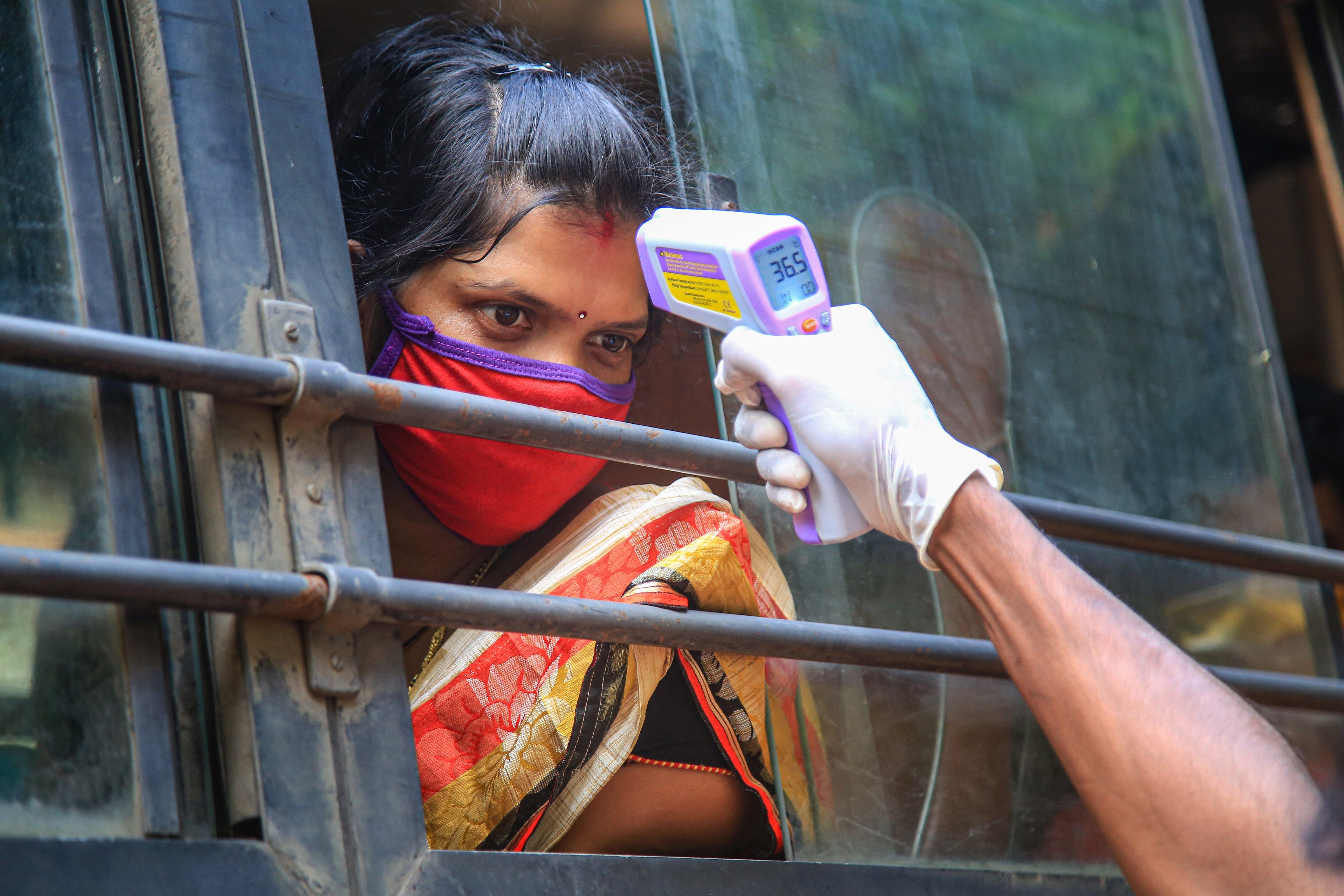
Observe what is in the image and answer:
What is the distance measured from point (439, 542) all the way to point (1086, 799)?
3.27 ft

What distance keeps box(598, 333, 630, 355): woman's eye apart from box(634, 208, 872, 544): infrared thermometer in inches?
15.7

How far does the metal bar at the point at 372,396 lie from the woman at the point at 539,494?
15cm

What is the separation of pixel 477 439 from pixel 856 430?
1.84 feet

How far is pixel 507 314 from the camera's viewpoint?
1759 millimetres

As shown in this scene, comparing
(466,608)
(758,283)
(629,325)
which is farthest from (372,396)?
(629,325)

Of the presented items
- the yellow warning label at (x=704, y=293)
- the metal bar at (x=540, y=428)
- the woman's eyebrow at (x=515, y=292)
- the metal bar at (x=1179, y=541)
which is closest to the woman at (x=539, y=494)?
the woman's eyebrow at (x=515, y=292)

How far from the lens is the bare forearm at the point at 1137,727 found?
4.03 ft

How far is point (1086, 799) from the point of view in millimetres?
1339

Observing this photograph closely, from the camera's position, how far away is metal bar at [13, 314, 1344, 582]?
3.46 feet

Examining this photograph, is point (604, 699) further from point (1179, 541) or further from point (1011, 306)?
point (1011, 306)

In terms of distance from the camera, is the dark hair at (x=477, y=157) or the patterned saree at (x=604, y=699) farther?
the dark hair at (x=477, y=157)

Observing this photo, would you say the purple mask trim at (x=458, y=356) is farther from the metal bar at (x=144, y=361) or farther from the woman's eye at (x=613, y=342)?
the metal bar at (x=144, y=361)

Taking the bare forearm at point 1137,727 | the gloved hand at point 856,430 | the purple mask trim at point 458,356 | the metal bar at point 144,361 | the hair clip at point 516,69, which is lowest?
the bare forearm at point 1137,727

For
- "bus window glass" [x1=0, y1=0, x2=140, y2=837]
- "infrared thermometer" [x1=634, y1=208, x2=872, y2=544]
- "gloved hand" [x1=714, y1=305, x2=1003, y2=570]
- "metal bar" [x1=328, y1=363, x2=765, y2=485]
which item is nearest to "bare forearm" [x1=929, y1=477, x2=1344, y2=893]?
"gloved hand" [x1=714, y1=305, x2=1003, y2=570]
